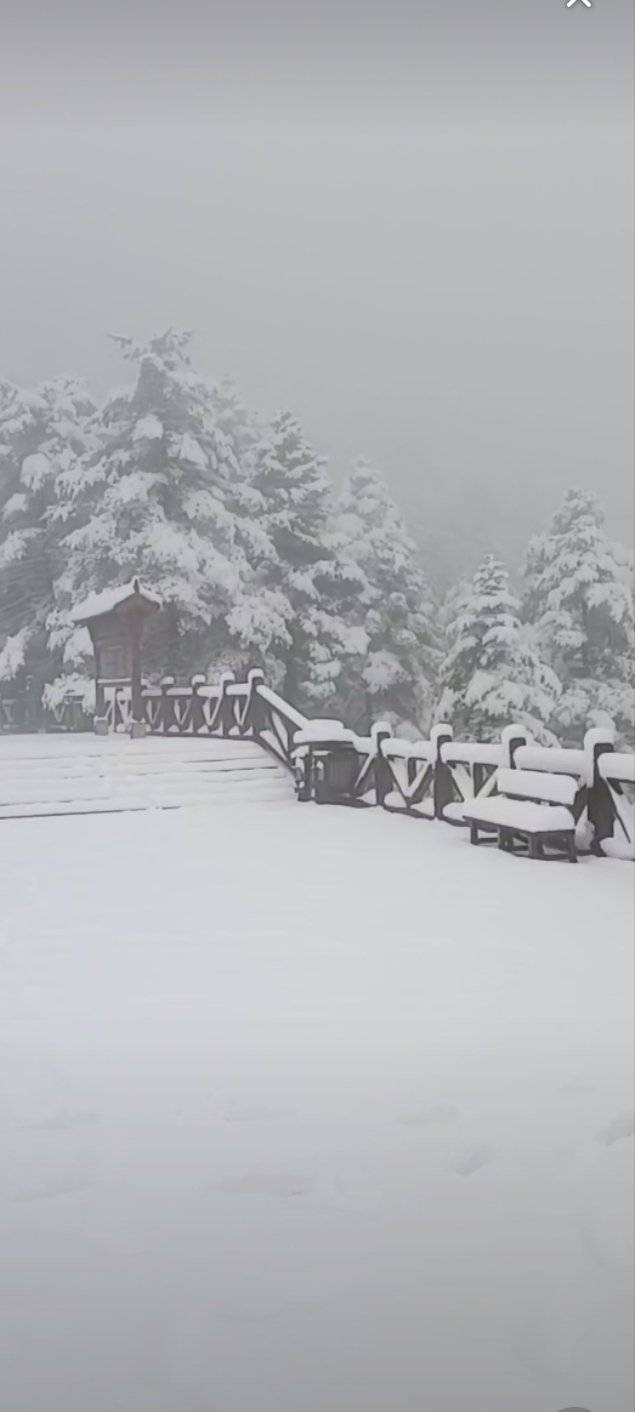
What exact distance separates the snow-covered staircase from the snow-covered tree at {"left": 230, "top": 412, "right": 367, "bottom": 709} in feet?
0.48

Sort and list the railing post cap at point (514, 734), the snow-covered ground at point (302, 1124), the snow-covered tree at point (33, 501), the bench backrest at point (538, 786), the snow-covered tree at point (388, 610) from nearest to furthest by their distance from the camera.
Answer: the snow-covered ground at point (302, 1124) < the snow-covered tree at point (33, 501) < the snow-covered tree at point (388, 610) < the railing post cap at point (514, 734) < the bench backrest at point (538, 786)

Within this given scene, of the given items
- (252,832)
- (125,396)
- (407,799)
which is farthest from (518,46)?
(252,832)

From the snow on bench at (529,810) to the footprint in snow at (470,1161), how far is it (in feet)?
1.74

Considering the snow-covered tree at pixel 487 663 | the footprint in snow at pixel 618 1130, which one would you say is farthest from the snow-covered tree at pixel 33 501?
the footprint in snow at pixel 618 1130

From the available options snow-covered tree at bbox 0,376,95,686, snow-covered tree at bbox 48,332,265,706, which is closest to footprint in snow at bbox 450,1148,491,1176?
snow-covered tree at bbox 48,332,265,706

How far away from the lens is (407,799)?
1.56 m

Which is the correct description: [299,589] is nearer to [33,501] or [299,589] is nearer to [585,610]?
[33,501]

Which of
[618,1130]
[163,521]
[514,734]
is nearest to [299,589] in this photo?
[163,521]

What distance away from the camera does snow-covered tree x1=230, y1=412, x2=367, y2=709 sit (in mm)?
1341

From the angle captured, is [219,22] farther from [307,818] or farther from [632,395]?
[307,818]

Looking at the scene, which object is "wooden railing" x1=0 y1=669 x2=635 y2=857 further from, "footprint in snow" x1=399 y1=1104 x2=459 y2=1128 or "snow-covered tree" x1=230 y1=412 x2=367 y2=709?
"footprint in snow" x1=399 y1=1104 x2=459 y2=1128

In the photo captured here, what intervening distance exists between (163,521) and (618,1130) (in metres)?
1.06

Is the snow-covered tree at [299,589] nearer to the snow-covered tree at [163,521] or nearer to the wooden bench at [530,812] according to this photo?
the snow-covered tree at [163,521]

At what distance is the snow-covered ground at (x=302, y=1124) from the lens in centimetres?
110
